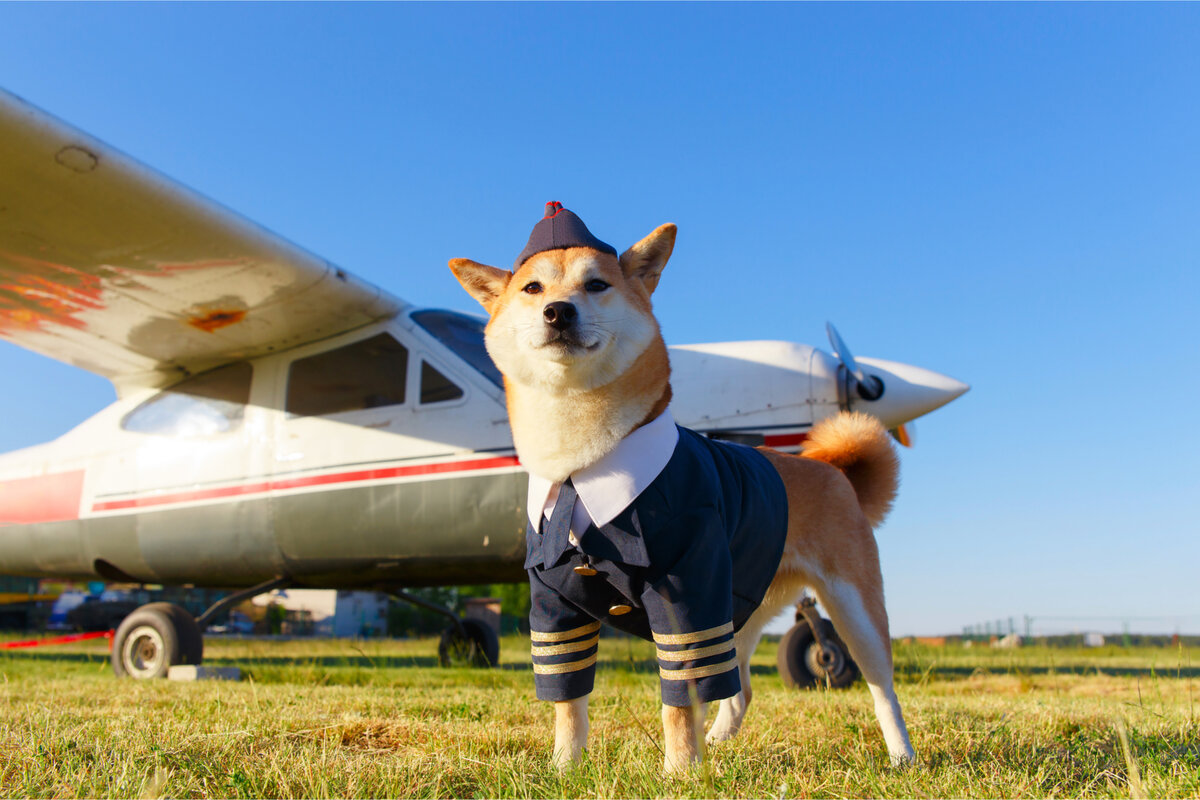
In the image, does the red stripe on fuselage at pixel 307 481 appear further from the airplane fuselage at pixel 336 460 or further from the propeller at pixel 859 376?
the propeller at pixel 859 376

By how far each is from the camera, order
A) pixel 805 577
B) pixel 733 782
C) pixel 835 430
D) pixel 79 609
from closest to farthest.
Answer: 1. pixel 733 782
2. pixel 805 577
3. pixel 835 430
4. pixel 79 609

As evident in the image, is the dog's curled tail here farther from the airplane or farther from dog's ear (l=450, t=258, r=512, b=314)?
the airplane

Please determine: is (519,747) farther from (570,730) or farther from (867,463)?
(867,463)

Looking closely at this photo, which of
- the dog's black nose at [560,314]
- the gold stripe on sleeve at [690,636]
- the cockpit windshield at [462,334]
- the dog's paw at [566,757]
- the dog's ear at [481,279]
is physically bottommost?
the dog's paw at [566,757]

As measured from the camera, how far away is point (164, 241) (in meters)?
5.36

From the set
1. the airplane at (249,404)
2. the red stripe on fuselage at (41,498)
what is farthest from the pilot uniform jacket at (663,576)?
the red stripe on fuselage at (41,498)

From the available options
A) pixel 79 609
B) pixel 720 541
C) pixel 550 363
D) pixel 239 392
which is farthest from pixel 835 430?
pixel 79 609

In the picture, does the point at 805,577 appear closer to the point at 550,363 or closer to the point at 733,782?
the point at 733,782

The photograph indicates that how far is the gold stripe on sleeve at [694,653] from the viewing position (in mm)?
1876

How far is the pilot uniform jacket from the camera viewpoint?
1896 millimetres

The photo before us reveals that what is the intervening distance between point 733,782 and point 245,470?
538 centimetres

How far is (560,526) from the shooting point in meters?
1.98

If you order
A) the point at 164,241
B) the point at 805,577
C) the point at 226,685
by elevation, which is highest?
the point at 164,241

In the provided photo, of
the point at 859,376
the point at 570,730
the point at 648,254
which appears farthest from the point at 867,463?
the point at 859,376
